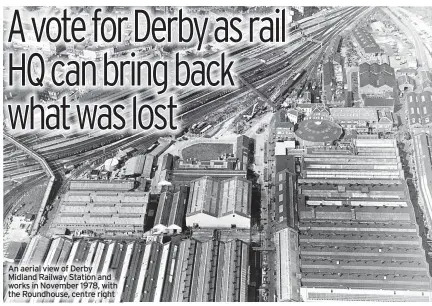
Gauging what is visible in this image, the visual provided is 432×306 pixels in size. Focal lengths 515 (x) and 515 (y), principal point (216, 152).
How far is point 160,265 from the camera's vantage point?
51.0 meters

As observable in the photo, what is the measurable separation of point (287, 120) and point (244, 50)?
24.5 meters

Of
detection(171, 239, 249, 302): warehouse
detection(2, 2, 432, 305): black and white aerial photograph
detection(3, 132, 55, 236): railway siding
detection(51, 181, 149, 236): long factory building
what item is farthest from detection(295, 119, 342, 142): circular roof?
detection(3, 132, 55, 236): railway siding

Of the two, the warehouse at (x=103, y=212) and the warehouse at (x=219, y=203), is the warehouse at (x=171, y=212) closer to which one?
the warehouse at (x=219, y=203)

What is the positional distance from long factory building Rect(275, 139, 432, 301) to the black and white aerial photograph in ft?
0.54

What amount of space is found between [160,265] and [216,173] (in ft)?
51.9

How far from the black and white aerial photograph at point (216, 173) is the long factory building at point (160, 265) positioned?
15cm

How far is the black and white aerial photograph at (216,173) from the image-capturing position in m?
49.2

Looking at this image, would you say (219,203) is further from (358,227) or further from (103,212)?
(358,227)

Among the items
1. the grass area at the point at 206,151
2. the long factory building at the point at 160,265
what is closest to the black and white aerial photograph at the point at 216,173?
the long factory building at the point at 160,265

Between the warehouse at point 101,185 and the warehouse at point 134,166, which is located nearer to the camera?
the warehouse at point 101,185

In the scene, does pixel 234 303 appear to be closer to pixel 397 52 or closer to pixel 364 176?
pixel 364 176

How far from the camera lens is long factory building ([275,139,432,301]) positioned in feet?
158

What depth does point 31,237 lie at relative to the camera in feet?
182

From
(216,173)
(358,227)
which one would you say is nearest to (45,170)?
(216,173)
